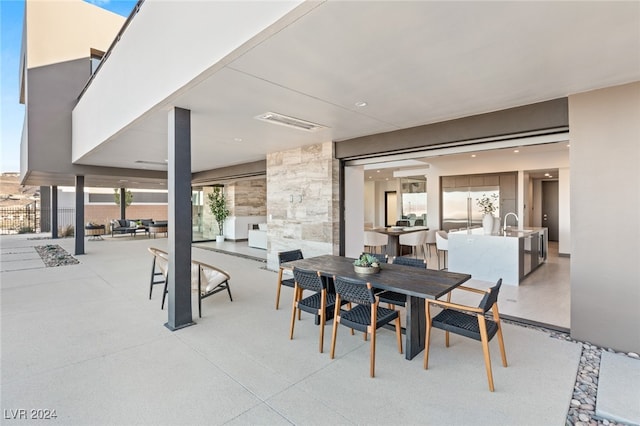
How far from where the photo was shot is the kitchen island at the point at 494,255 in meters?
5.31

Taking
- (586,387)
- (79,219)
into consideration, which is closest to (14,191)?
(79,219)

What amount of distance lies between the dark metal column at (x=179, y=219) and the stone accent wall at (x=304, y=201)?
8.59ft

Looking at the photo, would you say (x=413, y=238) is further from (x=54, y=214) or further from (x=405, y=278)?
(x=54, y=214)

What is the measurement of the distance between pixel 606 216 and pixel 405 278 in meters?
2.10

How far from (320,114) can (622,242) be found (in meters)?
3.50

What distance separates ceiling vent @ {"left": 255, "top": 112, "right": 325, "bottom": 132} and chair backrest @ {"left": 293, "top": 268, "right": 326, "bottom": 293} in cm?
208

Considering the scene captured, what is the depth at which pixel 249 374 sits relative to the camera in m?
2.60

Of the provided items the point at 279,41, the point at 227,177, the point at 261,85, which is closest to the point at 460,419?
the point at 279,41

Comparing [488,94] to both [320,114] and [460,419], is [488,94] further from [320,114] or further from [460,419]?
[460,419]

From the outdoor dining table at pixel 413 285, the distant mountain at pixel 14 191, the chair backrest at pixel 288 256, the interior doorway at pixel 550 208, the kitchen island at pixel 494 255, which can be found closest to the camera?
the outdoor dining table at pixel 413 285

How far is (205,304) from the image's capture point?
4484mm

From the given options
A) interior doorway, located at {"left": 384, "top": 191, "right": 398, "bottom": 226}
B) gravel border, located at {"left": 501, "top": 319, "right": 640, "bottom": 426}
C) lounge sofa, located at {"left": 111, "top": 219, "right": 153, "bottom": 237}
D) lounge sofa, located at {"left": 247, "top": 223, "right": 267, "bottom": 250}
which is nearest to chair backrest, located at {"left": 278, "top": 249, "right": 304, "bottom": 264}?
gravel border, located at {"left": 501, "top": 319, "right": 640, "bottom": 426}

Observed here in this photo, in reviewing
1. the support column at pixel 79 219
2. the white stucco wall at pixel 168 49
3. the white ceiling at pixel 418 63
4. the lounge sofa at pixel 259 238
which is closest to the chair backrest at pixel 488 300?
the white ceiling at pixel 418 63

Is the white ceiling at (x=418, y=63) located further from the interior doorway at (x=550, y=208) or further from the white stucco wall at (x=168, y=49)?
the interior doorway at (x=550, y=208)
